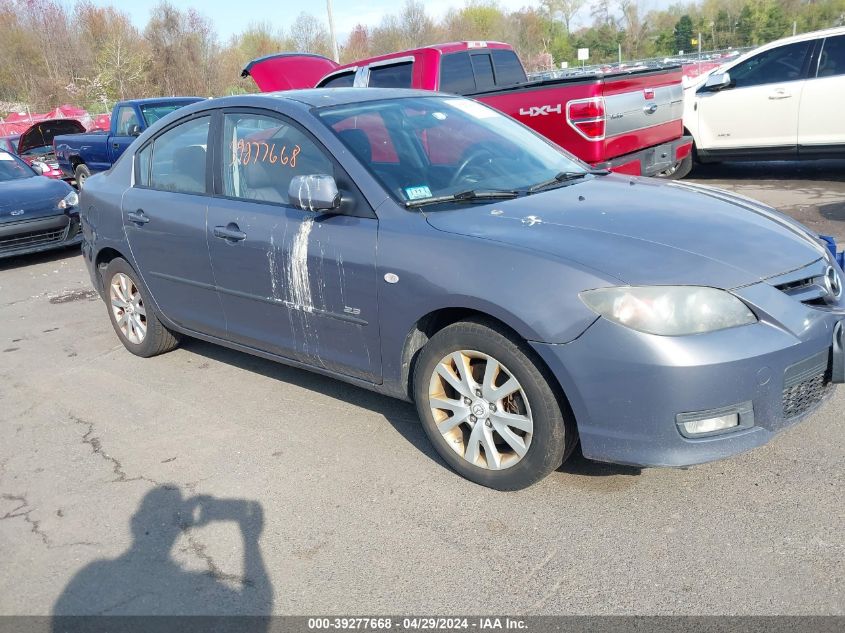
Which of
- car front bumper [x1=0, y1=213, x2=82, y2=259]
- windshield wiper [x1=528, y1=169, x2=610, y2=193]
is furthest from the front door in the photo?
car front bumper [x1=0, y1=213, x2=82, y2=259]

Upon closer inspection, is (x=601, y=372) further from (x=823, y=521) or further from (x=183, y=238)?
(x=183, y=238)

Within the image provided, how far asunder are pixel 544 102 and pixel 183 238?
4405 mm

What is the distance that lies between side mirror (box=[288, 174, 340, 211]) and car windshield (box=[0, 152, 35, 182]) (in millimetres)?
8274

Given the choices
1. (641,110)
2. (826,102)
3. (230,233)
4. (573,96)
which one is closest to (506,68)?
(641,110)

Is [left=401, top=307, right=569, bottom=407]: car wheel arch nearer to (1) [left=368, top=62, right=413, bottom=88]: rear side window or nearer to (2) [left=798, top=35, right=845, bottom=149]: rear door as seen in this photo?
(1) [left=368, top=62, right=413, bottom=88]: rear side window

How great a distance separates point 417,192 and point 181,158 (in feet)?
6.27

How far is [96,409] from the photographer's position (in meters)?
4.82

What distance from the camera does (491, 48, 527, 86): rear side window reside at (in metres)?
9.84

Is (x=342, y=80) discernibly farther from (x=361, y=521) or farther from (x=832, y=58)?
(x=361, y=521)

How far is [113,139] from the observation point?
1341cm

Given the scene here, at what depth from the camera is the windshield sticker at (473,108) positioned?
467 cm

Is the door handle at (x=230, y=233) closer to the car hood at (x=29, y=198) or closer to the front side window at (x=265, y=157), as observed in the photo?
the front side window at (x=265, y=157)

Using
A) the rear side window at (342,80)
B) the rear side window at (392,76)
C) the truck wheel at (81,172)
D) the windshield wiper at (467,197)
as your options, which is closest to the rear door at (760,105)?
the rear side window at (392,76)

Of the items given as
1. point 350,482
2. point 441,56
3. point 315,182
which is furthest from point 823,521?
point 441,56
